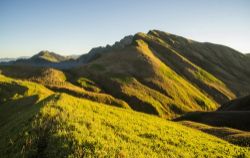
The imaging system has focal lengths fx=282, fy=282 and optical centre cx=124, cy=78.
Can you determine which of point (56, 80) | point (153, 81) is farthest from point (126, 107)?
point (153, 81)

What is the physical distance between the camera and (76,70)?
5281 inches

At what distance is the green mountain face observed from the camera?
77.1ft

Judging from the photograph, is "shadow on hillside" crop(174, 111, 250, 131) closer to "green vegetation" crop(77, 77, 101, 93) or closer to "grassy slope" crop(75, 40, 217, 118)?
"grassy slope" crop(75, 40, 217, 118)

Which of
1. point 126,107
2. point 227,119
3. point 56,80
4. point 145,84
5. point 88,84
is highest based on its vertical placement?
point 145,84

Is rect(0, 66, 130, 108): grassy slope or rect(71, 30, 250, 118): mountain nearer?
rect(0, 66, 130, 108): grassy slope

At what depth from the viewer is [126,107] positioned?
101062 millimetres

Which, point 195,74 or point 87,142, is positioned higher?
point 195,74

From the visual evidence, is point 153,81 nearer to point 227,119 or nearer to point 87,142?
point 227,119

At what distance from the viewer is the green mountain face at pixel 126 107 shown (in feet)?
77.1

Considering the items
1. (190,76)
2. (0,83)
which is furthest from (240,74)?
(0,83)

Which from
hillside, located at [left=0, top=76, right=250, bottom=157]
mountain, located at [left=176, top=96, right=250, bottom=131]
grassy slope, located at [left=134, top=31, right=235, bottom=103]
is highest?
grassy slope, located at [left=134, top=31, right=235, bottom=103]

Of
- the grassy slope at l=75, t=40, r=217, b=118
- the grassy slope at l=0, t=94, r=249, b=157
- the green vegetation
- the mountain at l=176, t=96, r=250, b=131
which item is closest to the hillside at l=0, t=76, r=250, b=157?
the grassy slope at l=0, t=94, r=249, b=157

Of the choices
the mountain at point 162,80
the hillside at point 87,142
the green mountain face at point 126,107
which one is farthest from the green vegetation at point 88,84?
the hillside at point 87,142

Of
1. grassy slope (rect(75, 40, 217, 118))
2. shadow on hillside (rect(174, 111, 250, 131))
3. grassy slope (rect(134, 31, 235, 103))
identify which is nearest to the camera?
shadow on hillside (rect(174, 111, 250, 131))
